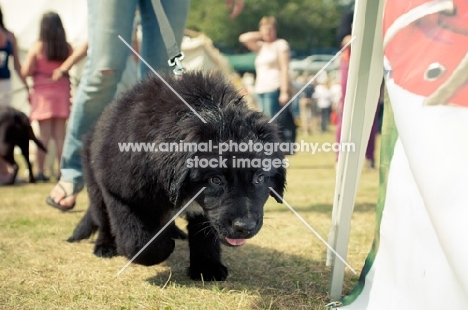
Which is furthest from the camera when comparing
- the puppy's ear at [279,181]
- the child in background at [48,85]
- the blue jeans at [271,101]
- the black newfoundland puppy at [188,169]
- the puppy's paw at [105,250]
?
the blue jeans at [271,101]

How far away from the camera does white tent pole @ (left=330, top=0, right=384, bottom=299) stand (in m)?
2.45

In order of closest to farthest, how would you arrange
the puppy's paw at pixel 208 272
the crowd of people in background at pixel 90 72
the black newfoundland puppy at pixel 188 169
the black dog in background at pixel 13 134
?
the black newfoundland puppy at pixel 188 169 → the puppy's paw at pixel 208 272 → the crowd of people in background at pixel 90 72 → the black dog in background at pixel 13 134

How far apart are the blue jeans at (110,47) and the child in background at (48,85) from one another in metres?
3.45

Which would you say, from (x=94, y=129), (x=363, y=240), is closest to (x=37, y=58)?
(x=94, y=129)

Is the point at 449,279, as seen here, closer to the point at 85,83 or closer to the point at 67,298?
the point at 67,298

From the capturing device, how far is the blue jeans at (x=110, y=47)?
3.55 metres

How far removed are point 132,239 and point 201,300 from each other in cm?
48

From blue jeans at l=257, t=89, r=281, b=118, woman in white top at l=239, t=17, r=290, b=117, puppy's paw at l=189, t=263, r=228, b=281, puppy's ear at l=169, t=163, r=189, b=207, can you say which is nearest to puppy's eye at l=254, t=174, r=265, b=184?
puppy's ear at l=169, t=163, r=189, b=207

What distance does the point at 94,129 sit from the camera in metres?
3.37

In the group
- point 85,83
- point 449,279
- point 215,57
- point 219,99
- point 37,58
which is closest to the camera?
point 449,279

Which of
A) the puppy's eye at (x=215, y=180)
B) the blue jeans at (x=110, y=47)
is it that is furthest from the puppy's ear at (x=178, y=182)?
the blue jeans at (x=110, y=47)

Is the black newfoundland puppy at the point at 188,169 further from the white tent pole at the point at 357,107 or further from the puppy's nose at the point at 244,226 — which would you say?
the white tent pole at the point at 357,107

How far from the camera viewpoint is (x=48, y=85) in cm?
741

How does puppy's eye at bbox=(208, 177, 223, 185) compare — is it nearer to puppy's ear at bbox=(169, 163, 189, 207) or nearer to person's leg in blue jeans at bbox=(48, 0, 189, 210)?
puppy's ear at bbox=(169, 163, 189, 207)
